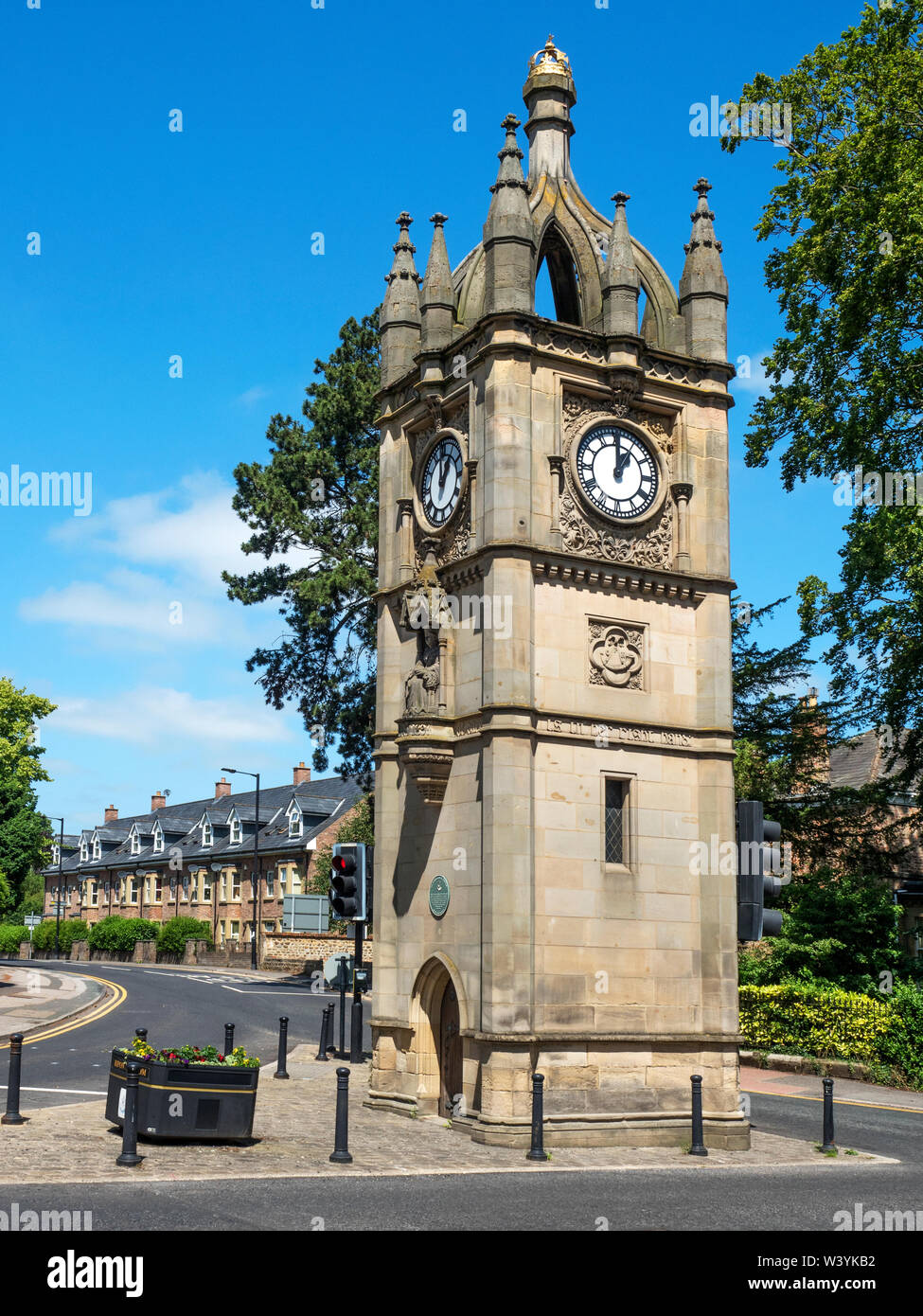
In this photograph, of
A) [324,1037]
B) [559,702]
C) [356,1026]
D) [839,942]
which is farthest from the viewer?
[839,942]

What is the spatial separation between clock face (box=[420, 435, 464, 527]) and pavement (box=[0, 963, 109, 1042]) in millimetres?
16077

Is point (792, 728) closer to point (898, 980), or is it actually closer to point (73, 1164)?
point (898, 980)

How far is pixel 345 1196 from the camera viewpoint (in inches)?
508

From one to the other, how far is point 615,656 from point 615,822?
8.11ft

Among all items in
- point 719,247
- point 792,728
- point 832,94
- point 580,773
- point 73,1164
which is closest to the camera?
point 73,1164

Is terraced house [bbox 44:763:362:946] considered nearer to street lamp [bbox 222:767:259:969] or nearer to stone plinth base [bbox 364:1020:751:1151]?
street lamp [bbox 222:767:259:969]

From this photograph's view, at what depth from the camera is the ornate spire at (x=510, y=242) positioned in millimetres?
19359

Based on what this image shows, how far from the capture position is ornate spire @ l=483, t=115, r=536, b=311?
63.5 ft

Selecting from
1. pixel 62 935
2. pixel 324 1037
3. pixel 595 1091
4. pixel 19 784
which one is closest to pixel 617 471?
pixel 595 1091

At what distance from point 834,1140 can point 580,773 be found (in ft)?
22.1

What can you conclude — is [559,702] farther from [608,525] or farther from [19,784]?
[19,784]

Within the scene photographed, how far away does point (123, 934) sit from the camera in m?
75.8

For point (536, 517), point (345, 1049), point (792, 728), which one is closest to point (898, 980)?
point (792, 728)

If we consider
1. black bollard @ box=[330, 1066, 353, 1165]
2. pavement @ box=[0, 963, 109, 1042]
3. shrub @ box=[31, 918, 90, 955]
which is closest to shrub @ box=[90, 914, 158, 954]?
shrub @ box=[31, 918, 90, 955]
